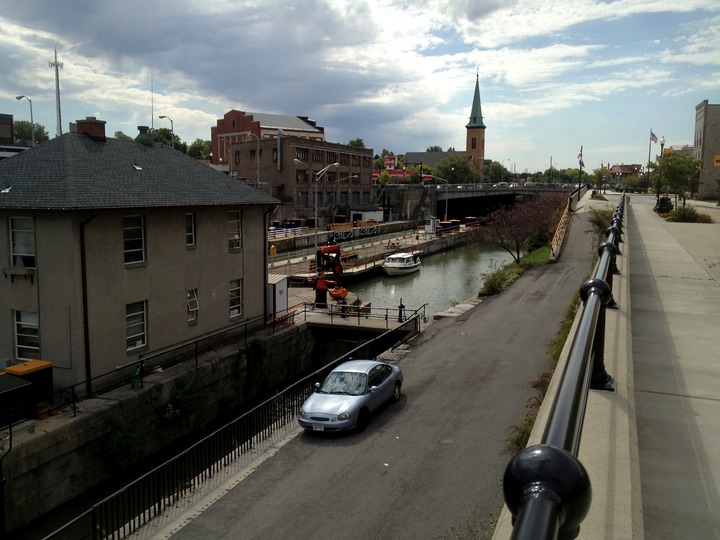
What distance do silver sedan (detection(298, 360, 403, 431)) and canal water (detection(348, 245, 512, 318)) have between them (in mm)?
15844

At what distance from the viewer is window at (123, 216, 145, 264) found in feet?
65.5

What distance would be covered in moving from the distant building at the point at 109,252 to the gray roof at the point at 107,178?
52 mm

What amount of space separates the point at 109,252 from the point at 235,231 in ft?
24.3

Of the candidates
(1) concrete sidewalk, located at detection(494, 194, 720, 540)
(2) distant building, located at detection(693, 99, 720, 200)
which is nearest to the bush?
(1) concrete sidewalk, located at detection(494, 194, 720, 540)

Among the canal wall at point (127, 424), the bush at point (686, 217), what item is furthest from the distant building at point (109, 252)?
the bush at point (686, 217)

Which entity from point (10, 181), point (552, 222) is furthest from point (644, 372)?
point (552, 222)

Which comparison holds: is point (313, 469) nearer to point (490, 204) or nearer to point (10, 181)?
point (10, 181)

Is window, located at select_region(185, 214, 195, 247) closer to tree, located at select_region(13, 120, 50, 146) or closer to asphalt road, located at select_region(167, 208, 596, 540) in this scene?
asphalt road, located at select_region(167, 208, 596, 540)

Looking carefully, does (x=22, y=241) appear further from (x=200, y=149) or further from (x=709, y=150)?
(x=200, y=149)

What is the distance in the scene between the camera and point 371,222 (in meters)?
90.4

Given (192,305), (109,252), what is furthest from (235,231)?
(109,252)

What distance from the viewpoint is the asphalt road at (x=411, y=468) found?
36.0 feet

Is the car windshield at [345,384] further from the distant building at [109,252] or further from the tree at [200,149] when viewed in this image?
the tree at [200,149]

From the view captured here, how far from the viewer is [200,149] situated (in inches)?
6535
